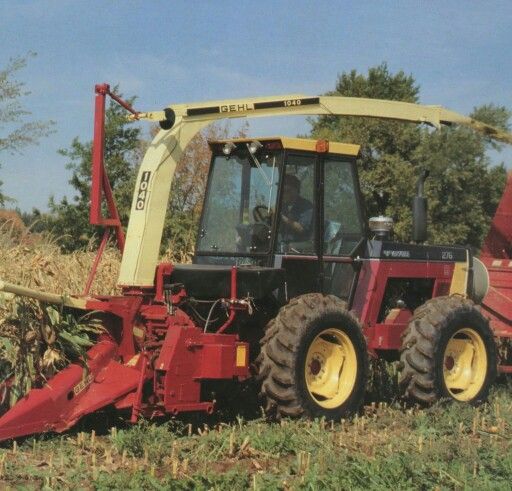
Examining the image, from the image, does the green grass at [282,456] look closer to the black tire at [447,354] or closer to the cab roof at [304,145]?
the black tire at [447,354]

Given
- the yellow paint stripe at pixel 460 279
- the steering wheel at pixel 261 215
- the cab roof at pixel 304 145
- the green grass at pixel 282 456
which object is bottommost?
the green grass at pixel 282 456

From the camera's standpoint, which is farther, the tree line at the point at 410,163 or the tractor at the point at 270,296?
the tree line at the point at 410,163

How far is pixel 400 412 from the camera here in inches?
326

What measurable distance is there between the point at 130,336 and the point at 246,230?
160 centimetres

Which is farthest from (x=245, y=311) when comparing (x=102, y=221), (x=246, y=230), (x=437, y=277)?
(x=437, y=277)

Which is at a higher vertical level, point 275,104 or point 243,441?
point 275,104

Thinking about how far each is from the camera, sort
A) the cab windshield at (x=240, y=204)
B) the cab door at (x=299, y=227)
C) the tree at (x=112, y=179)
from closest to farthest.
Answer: the cab door at (x=299, y=227)
the cab windshield at (x=240, y=204)
the tree at (x=112, y=179)

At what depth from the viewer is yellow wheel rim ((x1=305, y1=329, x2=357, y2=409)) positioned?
7.88 metres

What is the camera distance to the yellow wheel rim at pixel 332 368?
7.88 m

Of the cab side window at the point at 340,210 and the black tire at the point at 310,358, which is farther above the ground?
the cab side window at the point at 340,210

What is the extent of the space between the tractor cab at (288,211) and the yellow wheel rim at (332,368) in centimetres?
54

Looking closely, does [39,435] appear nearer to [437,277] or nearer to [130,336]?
[130,336]

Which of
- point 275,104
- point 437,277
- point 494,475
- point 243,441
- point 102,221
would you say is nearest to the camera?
point 494,475

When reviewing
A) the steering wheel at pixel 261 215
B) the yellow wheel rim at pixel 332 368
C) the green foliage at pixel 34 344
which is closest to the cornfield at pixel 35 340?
the green foliage at pixel 34 344
